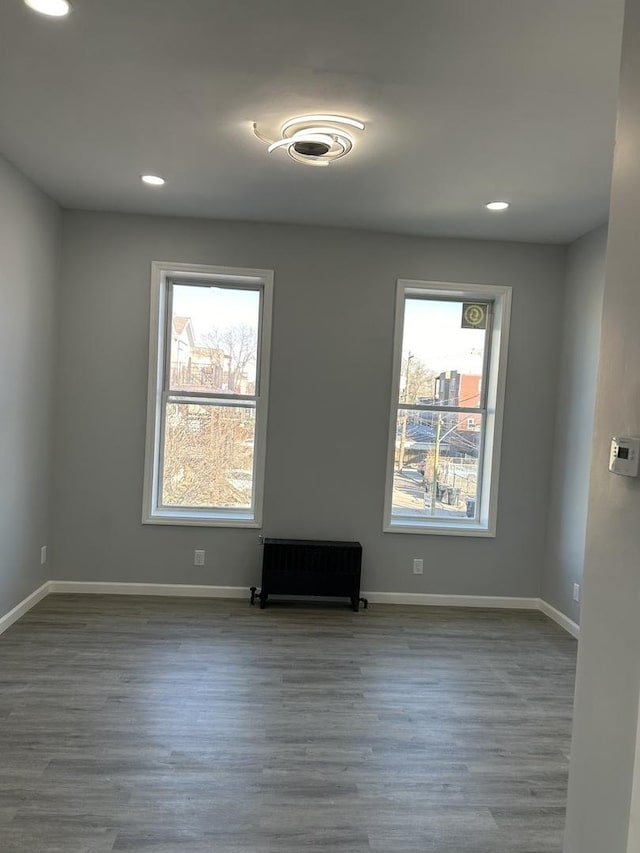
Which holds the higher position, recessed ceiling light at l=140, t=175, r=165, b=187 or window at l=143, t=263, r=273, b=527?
recessed ceiling light at l=140, t=175, r=165, b=187

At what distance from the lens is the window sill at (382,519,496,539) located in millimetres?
4320

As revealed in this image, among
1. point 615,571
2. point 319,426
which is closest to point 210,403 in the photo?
point 319,426

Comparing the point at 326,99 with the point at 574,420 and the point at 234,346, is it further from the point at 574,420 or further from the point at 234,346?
the point at 574,420

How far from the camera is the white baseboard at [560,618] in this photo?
3.89 m

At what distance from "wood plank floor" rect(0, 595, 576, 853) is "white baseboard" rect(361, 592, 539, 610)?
391 millimetres

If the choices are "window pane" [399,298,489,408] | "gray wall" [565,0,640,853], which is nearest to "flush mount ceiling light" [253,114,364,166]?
"gray wall" [565,0,640,853]

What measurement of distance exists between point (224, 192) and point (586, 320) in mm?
2688

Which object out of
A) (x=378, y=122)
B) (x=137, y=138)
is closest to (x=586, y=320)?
(x=378, y=122)

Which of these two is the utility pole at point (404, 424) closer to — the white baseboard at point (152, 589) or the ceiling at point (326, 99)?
the ceiling at point (326, 99)

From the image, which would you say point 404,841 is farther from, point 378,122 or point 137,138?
point 137,138

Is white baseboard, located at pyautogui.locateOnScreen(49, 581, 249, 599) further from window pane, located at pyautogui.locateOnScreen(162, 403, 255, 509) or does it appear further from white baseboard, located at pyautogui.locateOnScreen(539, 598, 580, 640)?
white baseboard, located at pyautogui.locateOnScreen(539, 598, 580, 640)

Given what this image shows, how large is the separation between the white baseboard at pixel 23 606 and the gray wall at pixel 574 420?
376 centimetres

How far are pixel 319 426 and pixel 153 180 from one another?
2.03 meters

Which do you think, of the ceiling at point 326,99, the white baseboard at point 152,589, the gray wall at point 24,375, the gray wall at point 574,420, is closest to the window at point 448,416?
the gray wall at point 574,420
